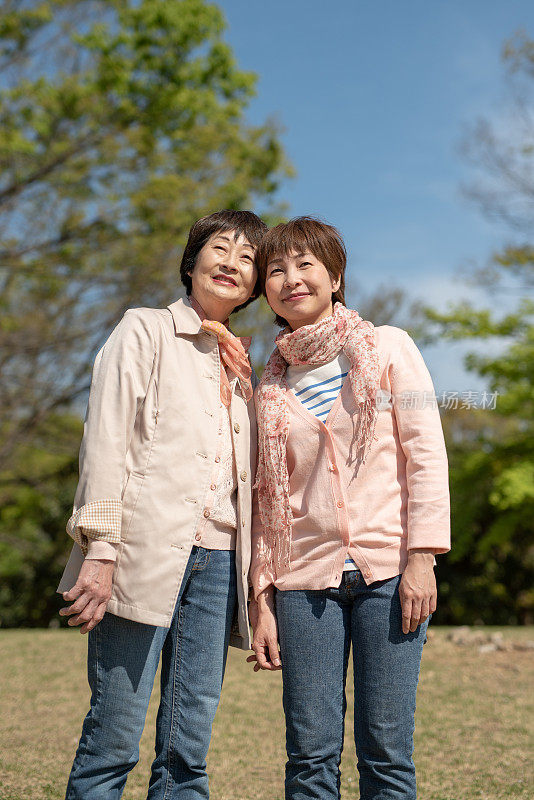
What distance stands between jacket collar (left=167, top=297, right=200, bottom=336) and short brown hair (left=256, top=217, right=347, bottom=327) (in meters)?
0.29

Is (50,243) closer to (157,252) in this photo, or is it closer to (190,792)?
(157,252)

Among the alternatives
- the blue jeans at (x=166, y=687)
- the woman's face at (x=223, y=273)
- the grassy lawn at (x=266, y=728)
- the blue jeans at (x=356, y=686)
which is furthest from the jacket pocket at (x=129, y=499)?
the grassy lawn at (x=266, y=728)

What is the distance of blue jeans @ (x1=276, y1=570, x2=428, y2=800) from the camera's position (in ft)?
6.99

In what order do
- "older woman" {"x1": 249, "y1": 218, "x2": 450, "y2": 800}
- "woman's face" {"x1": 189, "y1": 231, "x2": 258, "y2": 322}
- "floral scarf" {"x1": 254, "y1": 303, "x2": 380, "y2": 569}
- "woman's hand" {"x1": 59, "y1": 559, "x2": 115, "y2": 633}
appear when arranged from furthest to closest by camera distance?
1. "woman's face" {"x1": 189, "y1": 231, "x2": 258, "y2": 322}
2. "floral scarf" {"x1": 254, "y1": 303, "x2": 380, "y2": 569}
3. "older woman" {"x1": 249, "y1": 218, "x2": 450, "y2": 800}
4. "woman's hand" {"x1": 59, "y1": 559, "x2": 115, "y2": 633}

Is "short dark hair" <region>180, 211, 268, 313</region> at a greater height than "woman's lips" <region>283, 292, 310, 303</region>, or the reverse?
"short dark hair" <region>180, 211, 268, 313</region>

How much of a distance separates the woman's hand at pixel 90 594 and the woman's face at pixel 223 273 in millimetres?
945

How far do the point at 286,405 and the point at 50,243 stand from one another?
9857 mm

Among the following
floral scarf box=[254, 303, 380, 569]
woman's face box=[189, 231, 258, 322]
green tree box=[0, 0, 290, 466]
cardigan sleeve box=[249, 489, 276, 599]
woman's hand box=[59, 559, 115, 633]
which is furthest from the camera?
green tree box=[0, 0, 290, 466]

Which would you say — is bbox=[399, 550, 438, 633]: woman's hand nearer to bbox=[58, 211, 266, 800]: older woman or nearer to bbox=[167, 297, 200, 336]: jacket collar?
bbox=[58, 211, 266, 800]: older woman

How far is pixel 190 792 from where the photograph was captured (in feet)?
7.31

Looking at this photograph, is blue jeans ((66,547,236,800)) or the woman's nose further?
the woman's nose

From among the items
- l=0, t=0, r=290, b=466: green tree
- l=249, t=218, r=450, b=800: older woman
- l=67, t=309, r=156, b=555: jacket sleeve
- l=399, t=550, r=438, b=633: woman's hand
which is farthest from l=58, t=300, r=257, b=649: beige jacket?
l=0, t=0, r=290, b=466: green tree

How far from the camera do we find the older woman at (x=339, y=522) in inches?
85.0

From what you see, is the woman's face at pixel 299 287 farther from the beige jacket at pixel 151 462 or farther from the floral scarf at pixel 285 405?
the beige jacket at pixel 151 462
